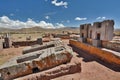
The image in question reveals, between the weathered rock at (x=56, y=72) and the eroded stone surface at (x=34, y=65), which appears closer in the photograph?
the weathered rock at (x=56, y=72)

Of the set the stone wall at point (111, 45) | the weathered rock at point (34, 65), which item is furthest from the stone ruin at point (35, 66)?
the stone wall at point (111, 45)

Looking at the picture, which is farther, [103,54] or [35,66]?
[103,54]

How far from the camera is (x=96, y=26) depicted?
34.4 ft

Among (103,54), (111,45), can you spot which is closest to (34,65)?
(103,54)

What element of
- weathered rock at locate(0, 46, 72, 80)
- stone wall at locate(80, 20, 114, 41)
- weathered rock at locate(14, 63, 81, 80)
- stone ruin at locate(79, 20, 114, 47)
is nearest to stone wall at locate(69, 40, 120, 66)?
stone ruin at locate(79, 20, 114, 47)

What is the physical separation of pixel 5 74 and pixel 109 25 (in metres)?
7.42

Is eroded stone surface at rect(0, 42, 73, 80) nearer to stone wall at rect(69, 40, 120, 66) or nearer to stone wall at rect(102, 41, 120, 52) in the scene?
stone wall at rect(69, 40, 120, 66)

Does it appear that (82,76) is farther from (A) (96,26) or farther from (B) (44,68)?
(A) (96,26)

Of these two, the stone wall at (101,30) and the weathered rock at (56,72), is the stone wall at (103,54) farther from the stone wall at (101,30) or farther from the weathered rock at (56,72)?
the weathered rock at (56,72)

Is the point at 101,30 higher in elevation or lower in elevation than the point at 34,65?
higher

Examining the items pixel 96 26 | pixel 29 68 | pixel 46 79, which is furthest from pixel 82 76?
pixel 96 26

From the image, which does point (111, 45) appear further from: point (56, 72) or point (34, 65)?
point (34, 65)

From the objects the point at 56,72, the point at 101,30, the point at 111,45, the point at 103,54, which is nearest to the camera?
the point at 56,72

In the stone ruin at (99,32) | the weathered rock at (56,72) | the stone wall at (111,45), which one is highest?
the stone ruin at (99,32)
